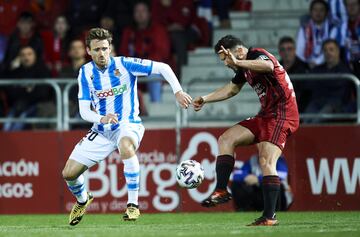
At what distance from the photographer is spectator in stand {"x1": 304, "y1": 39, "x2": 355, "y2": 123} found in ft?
54.4

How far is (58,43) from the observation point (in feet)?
65.6

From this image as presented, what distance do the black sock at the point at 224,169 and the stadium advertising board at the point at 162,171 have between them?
3611 mm

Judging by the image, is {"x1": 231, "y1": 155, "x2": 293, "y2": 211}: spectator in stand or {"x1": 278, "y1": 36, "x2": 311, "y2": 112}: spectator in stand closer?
{"x1": 231, "y1": 155, "x2": 293, "y2": 211}: spectator in stand

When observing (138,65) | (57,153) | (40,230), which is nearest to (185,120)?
(57,153)

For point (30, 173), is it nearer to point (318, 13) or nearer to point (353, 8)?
point (318, 13)

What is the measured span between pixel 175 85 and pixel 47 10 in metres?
8.52

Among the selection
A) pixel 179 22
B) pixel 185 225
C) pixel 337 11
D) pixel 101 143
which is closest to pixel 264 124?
pixel 185 225

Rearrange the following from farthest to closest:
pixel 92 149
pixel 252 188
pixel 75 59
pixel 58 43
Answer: pixel 58 43, pixel 75 59, pixel 252 188, pixel 92 149

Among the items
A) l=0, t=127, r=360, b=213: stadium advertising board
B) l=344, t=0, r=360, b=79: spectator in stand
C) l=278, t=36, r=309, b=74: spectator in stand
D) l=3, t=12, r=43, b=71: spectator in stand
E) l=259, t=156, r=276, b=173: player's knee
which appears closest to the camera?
l=259, t=156, r=276, b=173: player's knee

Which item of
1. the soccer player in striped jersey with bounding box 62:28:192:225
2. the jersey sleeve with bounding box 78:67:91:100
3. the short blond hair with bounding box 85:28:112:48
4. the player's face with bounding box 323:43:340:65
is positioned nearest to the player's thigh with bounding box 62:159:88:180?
the soccer player in striped jersey with bounding box 62:28:192:225

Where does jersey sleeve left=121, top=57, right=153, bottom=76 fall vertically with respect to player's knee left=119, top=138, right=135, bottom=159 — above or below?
above

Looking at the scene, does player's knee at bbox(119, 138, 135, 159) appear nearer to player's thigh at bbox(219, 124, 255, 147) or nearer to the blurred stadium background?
player's thigh at bbox(219, 124, 255, 147)

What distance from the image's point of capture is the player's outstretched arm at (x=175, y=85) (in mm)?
13086

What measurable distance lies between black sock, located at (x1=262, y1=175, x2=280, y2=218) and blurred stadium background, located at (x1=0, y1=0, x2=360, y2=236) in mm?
2645
